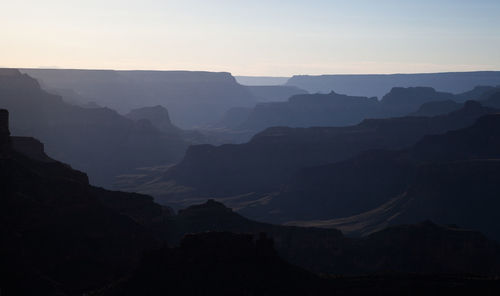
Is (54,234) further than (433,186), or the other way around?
(433,186)

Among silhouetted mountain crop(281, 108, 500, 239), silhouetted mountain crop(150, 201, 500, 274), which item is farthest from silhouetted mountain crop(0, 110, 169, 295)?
silhouetted mountain crop(281, 108, 500, 239)

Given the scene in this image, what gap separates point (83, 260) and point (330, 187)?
111 metres

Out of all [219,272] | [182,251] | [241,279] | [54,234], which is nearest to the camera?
[241,279]

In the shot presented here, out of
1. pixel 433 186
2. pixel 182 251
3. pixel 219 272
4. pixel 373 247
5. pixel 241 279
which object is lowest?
pixel 373 247

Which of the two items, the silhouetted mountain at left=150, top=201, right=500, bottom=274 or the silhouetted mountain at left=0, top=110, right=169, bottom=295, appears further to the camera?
the silhouetted mountain at left=150, top=201, right=500, bottom=274

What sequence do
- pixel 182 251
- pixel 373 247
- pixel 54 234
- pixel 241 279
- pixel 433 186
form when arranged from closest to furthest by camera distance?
pixel 241 279
pixel 182 251
pixel 54 234
pixel 373 247
pixel 433 186

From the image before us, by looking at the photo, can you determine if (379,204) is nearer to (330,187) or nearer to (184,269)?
(330,187)

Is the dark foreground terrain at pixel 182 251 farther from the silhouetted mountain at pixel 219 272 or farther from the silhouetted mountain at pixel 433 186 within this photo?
the silhouetted mountain at pixel 433 186

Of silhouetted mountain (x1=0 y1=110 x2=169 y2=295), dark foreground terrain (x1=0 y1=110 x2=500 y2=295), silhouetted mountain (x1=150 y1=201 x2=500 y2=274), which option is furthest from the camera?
silhouetted mountain (x1=150 y1=201 x2=500 y2=274)

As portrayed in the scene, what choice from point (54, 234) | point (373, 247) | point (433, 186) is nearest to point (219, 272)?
point (54, 234)

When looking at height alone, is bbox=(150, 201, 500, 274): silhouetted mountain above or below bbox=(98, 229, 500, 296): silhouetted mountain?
below

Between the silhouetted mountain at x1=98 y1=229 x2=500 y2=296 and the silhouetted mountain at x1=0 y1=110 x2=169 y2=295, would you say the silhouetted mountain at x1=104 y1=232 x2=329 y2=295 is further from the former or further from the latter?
the silhouetted mountain at x1=0 y1=110 x2=169 y2=295

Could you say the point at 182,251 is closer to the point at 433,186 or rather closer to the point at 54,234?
the point at 54,234

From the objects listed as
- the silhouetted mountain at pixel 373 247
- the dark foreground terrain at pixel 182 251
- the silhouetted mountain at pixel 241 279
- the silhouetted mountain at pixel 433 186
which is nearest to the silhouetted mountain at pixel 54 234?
the dark foreground terrain at pixel 182 251
